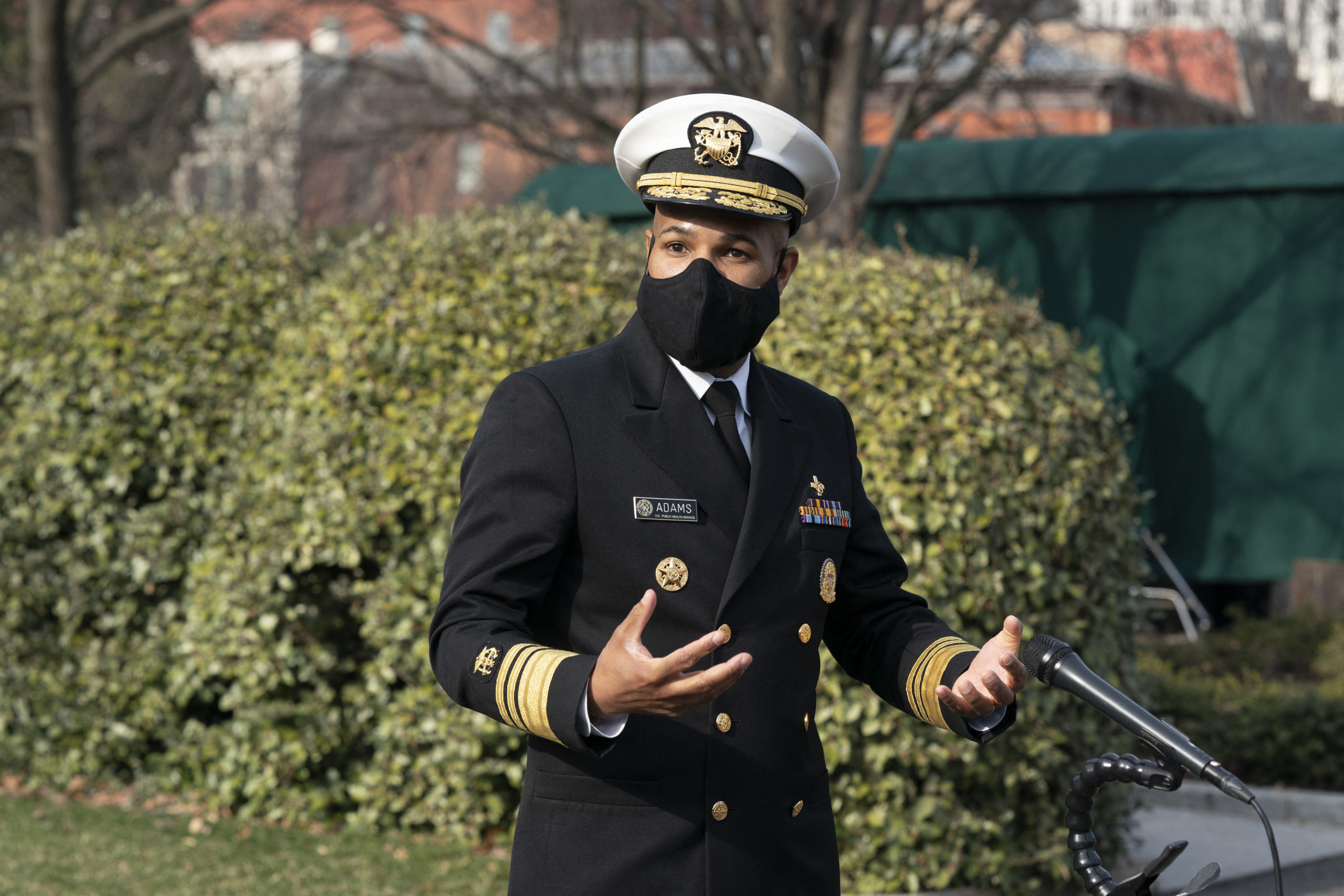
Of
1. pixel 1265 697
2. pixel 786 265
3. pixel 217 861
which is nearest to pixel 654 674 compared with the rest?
pixel 786 265

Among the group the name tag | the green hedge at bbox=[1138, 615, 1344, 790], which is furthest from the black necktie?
the green hedge at bbox=[1138, 615, 1344, 790]

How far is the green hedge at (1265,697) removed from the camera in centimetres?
684

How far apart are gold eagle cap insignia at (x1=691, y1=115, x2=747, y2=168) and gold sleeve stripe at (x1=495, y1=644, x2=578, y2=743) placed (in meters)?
0.88

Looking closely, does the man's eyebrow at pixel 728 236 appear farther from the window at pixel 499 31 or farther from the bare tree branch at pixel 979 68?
the window at pixel 499 31

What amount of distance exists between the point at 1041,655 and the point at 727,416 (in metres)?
0.70

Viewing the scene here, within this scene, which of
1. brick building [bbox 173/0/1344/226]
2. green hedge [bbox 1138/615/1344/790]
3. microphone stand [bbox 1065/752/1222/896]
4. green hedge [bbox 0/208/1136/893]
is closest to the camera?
microphone stand [bbox 1065/752/1222/896]

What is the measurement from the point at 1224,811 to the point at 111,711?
A: 5194 millimetres

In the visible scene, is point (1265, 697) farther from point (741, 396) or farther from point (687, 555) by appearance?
point (687, 555)

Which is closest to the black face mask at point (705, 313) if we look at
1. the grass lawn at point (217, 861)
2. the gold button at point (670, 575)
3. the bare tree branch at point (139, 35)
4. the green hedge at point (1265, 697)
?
the gold button at point (670, 575)

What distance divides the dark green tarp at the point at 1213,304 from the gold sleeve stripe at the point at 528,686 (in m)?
7.74

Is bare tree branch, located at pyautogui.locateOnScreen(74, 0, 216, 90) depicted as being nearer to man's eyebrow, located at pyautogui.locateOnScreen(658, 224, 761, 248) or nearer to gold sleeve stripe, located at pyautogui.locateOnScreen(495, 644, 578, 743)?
man's eyebrow, located at pyautogui.locateOnScreen(658, 224, 761, 248)

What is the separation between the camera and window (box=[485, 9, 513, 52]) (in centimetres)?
2681

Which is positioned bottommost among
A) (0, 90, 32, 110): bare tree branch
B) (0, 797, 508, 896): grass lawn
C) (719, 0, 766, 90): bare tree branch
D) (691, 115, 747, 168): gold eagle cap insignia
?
(0, 797, 508, 896): grass lawn

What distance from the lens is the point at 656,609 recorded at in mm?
2246
